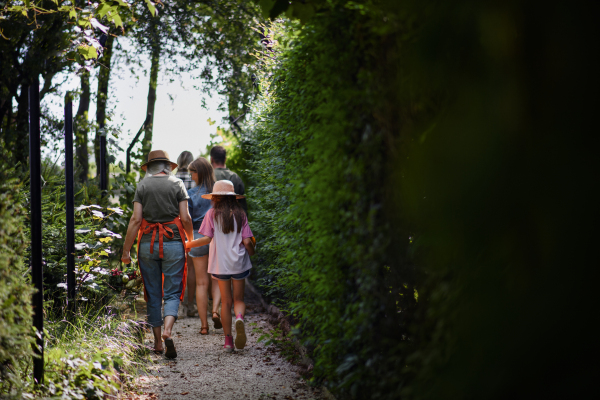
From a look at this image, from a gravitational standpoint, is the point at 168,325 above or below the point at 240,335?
above

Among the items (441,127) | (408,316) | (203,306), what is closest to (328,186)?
(408,316)

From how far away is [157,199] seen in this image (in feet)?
18.1

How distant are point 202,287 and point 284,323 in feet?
3.93

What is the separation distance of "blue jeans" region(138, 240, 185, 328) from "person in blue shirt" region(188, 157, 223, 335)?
0.92m

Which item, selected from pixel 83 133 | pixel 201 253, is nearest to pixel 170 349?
pixel 201 253

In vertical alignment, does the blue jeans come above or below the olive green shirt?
below

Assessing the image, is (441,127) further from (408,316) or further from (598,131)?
(408,316)

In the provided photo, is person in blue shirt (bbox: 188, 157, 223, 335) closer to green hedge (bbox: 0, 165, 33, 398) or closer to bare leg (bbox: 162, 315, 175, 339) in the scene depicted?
bare leg (bbox: 162, 315, 175, 339)

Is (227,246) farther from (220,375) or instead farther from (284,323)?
(220,375)

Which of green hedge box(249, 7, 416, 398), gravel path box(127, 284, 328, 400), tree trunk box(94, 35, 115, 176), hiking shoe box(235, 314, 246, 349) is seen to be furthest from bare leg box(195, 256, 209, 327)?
tree trunk box(94, 35, 115, 176)

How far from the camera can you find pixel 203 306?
6.49m

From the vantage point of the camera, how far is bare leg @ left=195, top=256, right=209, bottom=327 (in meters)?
6.48

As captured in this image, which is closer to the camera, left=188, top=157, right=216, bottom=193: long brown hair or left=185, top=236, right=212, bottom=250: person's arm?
left=185, top=236, right=212, bottom=250: person's arm

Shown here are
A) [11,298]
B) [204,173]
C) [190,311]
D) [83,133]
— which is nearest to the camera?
[11,298]
